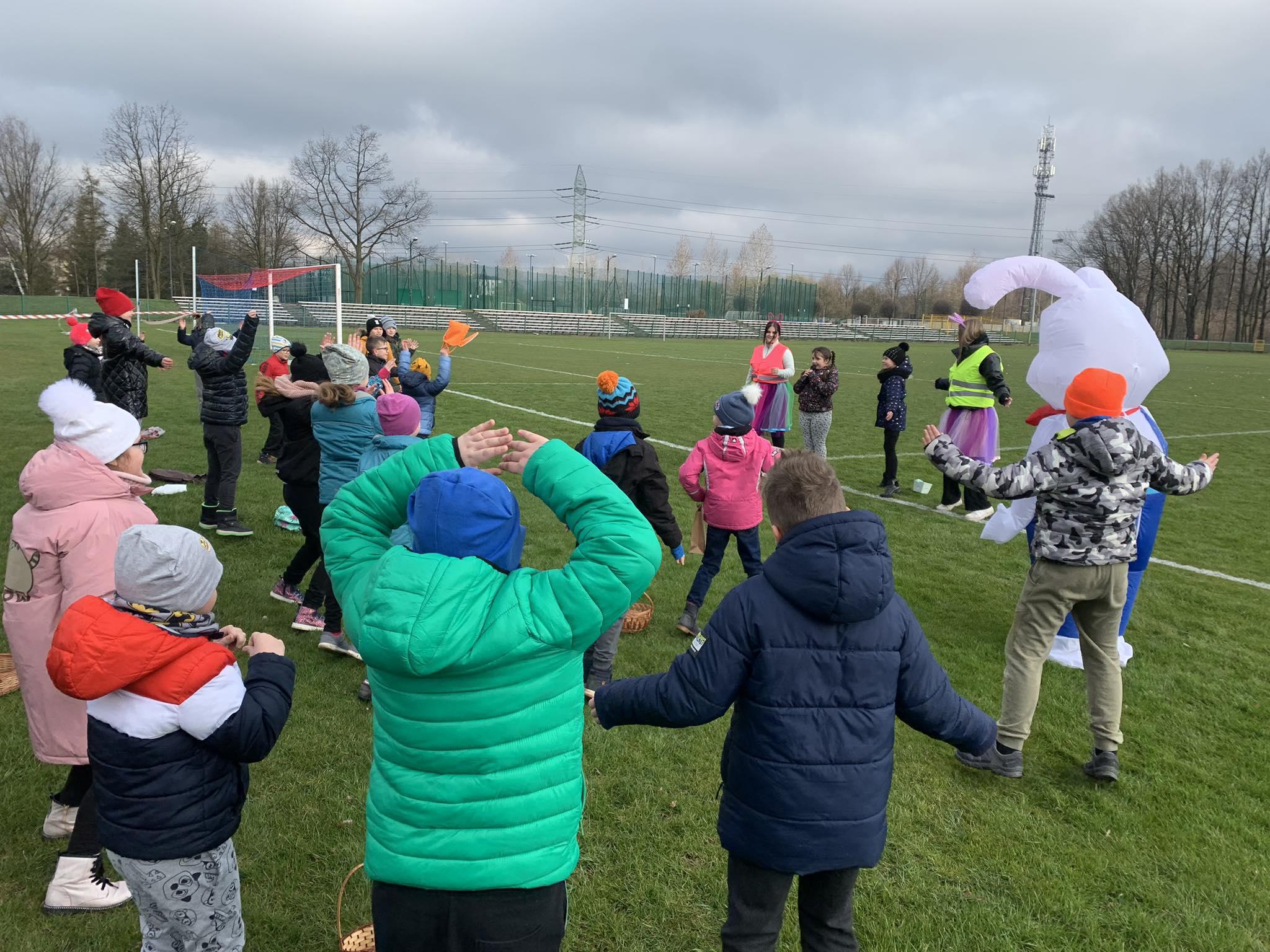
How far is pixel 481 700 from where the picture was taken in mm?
1842

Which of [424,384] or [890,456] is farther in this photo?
[890,456]

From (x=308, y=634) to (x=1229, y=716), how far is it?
5.80m

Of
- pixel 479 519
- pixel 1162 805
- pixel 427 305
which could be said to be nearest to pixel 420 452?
pixel 479 519

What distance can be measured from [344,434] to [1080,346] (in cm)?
456

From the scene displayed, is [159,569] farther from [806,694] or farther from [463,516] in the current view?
[806,694]

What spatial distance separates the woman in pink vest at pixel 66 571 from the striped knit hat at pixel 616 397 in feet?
7.98

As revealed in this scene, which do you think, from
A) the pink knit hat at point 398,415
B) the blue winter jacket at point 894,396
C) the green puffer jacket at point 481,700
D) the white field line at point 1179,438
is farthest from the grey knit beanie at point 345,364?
the white field line at point 1179,438

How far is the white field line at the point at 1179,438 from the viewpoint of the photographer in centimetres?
1248

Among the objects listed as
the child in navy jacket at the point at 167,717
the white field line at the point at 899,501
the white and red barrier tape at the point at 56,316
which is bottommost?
the white field line at the point at 899,501

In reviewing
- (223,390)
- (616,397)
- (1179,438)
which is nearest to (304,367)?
(223,390)

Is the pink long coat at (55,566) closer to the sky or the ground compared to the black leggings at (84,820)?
closer to the sky

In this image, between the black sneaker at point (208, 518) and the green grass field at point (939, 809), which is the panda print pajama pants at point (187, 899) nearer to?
the green grass field at point (939, 809)

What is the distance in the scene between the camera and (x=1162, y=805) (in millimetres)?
3953

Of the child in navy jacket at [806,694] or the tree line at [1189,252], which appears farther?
the tree line at [1189,252]
